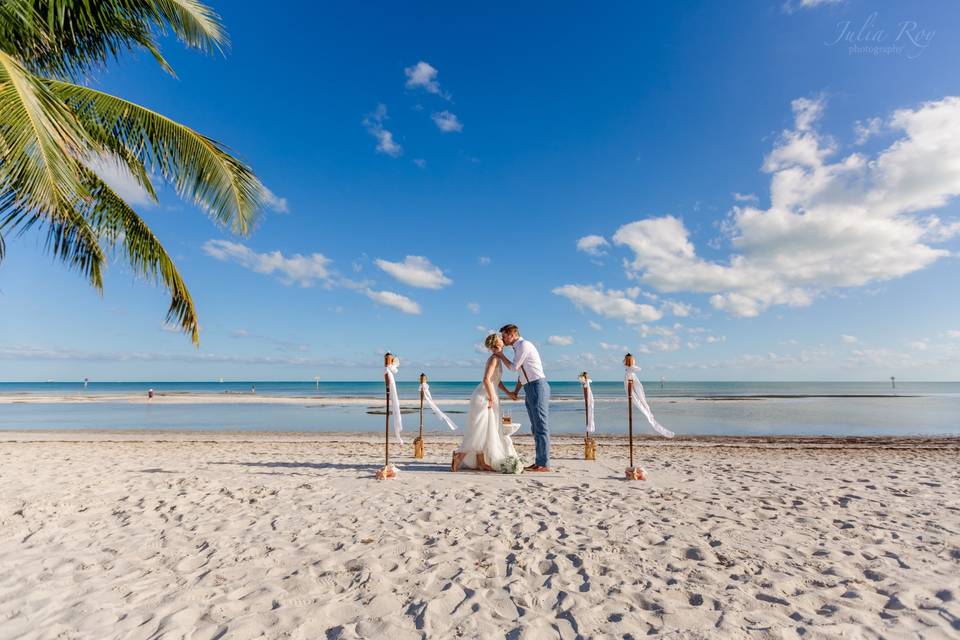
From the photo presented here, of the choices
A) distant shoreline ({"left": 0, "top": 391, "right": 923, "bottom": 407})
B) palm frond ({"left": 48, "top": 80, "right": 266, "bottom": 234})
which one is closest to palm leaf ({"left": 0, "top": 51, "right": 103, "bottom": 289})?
palm frond ({"left": 48, "top": 80, "right": 266, "bottom": 234})

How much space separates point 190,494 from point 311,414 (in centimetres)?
2080

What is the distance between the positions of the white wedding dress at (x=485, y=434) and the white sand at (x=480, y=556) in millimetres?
500

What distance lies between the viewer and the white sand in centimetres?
281

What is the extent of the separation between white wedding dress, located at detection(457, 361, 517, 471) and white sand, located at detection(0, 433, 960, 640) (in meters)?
0.50

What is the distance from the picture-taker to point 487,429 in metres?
7.33

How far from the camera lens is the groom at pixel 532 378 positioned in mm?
6996

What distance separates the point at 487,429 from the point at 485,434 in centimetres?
9

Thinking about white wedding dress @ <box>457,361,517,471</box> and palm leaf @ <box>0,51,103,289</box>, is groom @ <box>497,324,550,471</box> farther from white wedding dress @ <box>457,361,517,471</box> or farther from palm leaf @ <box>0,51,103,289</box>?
palm leaf @ <box>0,51,103,289</box>

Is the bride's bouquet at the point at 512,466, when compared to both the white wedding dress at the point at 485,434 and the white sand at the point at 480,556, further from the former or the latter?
the white sand at the point at 480,556

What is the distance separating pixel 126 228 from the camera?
7.19 m

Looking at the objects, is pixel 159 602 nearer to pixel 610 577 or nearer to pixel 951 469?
pixel 610 577

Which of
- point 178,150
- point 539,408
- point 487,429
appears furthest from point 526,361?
point 178,150

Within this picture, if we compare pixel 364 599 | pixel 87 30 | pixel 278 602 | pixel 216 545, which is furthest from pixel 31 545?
pixel 87 30

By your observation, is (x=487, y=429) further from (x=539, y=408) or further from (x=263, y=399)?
(x=263, y=399)
